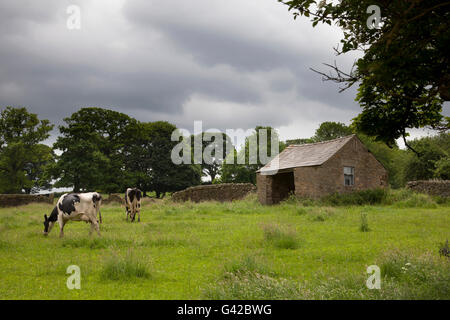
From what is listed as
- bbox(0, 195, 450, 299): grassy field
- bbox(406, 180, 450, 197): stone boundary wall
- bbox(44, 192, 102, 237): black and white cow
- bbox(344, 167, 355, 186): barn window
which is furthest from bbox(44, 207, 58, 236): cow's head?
bbox(406, 180, 450, 197): stone boundary wall

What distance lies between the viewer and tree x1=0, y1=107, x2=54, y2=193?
133 ft

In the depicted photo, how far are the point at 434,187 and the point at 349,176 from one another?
24.7 ft

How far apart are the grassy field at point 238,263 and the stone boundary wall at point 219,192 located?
69.9ft

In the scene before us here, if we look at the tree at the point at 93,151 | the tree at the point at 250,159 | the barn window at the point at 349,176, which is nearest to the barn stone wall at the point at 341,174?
the barn window at the point at 349,176

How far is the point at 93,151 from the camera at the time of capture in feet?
137

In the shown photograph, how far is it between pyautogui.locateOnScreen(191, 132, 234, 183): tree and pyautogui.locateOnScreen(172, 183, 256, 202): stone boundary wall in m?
30.1

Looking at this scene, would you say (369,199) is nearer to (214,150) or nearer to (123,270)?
(123,270)

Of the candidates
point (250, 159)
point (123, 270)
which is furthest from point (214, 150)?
point (123, 270)

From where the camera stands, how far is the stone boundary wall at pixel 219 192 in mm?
36062

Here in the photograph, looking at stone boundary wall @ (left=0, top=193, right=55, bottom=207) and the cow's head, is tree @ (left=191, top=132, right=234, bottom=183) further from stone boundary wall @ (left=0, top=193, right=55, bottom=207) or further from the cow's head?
the cow's head
